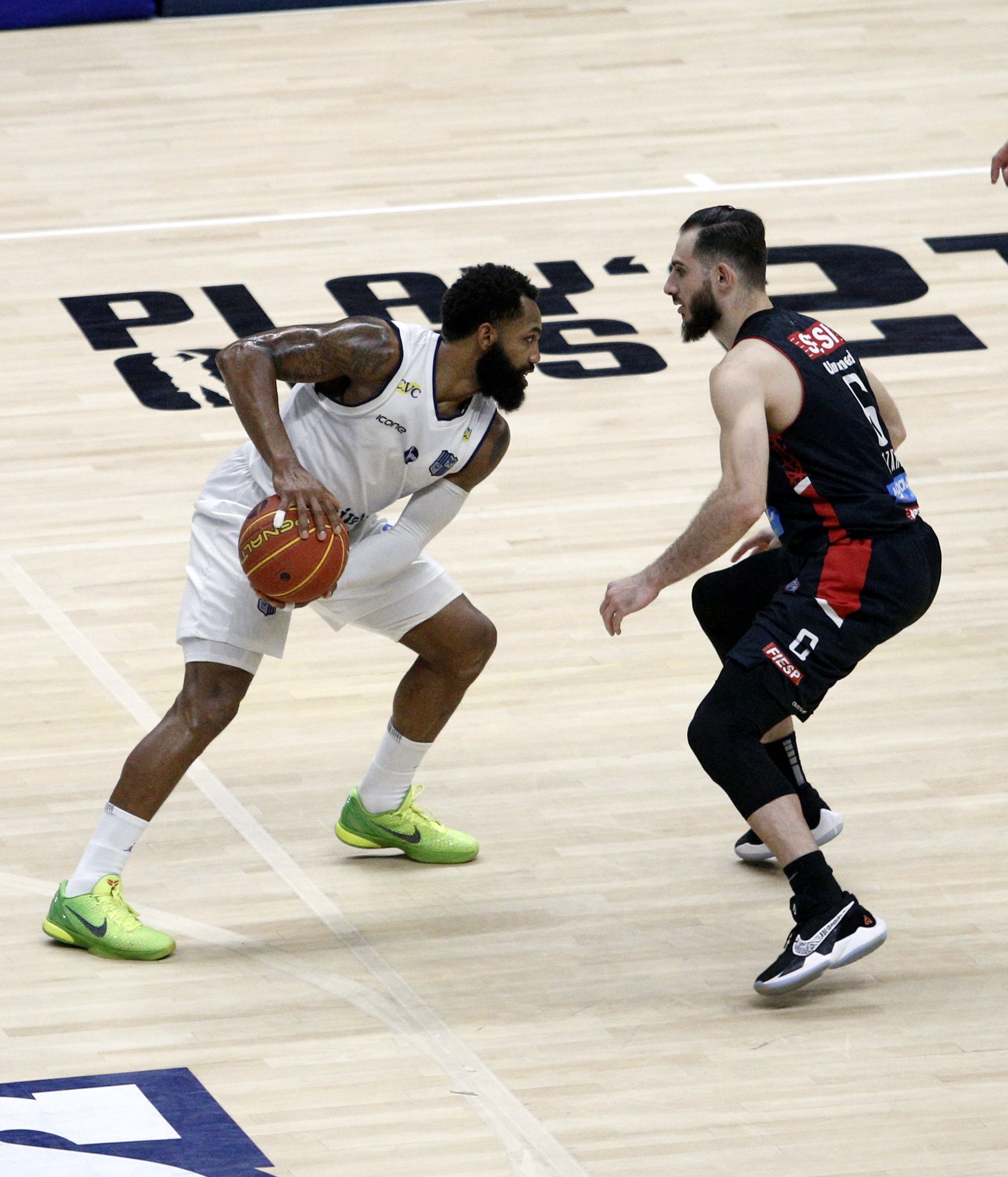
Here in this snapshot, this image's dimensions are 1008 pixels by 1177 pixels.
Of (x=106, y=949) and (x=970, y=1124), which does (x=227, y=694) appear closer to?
(x=106, y=949)

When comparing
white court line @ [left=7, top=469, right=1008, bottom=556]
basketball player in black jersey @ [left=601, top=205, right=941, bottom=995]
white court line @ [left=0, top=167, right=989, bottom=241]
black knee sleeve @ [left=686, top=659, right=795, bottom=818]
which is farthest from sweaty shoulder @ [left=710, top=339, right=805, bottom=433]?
white court line @ [left=0, top=167, right=989, bottom=241]

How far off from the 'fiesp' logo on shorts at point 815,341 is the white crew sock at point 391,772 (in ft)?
4.83

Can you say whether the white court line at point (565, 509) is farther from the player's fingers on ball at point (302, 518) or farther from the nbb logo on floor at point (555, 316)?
the player's fingers on ball at point (302, 518)

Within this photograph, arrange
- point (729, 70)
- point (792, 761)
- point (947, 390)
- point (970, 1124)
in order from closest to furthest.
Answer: point (970, 1124)
point (792, 761)
point (947, 390)
point (729, 70)

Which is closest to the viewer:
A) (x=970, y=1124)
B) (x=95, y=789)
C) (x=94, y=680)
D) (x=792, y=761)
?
(x=970, y=1124)

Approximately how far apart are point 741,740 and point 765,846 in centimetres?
73

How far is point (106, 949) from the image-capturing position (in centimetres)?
508

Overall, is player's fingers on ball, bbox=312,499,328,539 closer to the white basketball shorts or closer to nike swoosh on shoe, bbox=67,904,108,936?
the white basketball shorts

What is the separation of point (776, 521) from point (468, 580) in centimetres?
248

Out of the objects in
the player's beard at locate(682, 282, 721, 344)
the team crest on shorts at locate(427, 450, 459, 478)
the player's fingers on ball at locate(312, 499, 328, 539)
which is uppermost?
the player's beard at locate(682, 282, 721, 344)

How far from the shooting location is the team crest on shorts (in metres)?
5.26

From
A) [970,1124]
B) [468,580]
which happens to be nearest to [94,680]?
[468,580]

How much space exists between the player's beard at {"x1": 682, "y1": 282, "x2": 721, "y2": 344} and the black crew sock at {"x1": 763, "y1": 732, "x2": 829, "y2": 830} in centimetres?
110

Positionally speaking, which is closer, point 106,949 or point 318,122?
point 106,949
